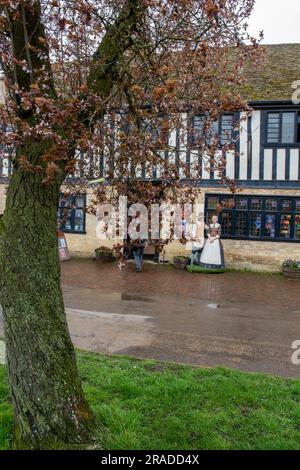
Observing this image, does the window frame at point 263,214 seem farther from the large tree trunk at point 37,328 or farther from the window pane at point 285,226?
the large tree trunk at point 37,328

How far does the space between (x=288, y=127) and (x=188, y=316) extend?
8.34 m

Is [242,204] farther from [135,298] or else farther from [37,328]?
[37,328]

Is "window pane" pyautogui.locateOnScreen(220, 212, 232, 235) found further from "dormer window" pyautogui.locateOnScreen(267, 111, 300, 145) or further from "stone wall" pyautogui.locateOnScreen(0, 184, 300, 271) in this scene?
"dormer window" pyautogui.locateOnScreen(267, 111, 300, 145)

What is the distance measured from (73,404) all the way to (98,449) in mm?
414

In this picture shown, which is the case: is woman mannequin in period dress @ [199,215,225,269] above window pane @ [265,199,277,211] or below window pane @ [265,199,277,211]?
below

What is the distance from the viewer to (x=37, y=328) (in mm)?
3479

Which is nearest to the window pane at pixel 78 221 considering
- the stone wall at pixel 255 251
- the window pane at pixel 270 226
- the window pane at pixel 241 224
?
the stone wall at pixel 255 251

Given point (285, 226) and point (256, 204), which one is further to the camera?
point (256, 204)

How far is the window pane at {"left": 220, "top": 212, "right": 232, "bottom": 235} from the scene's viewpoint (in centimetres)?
1489

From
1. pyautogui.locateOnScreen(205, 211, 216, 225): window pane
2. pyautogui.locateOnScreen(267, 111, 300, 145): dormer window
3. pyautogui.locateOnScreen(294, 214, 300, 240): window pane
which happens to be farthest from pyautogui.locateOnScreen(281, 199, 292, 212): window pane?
pyautogui.locateOnScreen(205, 211, 216, 225): window pane

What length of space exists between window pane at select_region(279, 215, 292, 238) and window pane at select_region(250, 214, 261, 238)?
76 cm

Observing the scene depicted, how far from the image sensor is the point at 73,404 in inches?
134

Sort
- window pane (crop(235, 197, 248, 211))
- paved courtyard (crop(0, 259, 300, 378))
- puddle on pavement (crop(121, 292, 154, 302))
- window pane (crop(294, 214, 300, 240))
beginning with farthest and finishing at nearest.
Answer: window pane (crop(235, 197, 248, 211)), window pane (crop(294, 214, 300, 240)), puddle on pavement (crop(121, 292, 154, 302)), paved courtyard (crop(0, 259, 300, 378))

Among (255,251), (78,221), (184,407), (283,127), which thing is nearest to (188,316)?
(184,407)
